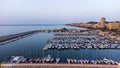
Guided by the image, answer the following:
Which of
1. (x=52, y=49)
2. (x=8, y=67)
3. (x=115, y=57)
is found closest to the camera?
(x=8, y=67)

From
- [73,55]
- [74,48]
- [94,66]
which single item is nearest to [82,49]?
[74,48]

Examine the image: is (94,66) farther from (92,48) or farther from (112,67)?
(92,48)

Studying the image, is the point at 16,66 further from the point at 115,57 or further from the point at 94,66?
the point at 115,57

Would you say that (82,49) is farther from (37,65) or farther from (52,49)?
(37,65)

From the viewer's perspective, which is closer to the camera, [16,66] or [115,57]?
[16,66]

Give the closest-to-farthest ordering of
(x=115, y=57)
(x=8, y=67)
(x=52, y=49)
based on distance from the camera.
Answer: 1. (x=8, y=67)
2. (x=115, y=57)
3. (x=52, y=49)

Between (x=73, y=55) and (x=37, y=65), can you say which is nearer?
(x=37, y=65)

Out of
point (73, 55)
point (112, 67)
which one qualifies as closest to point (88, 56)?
point (73, 55)
